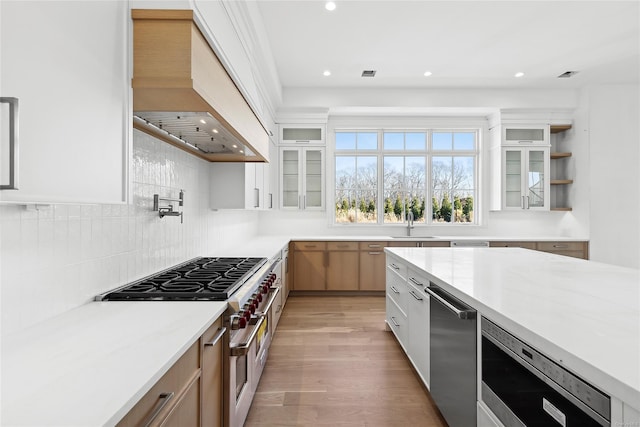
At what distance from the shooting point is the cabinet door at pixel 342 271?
16.3 ft

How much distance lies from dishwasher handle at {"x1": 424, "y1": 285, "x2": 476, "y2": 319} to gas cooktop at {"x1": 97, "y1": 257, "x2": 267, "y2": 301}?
106cm

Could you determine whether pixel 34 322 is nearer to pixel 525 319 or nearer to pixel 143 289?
pixel 143 289

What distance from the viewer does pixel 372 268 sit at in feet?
16.3

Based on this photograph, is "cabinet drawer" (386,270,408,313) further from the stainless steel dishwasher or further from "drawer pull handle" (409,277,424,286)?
the stainless steel dishwasher

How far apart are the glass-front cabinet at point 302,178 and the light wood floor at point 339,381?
201 centimetres

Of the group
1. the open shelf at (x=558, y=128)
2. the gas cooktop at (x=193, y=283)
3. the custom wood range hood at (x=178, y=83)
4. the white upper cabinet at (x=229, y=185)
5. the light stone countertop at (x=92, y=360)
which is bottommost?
the light stone countertop at (x=92, y=360)

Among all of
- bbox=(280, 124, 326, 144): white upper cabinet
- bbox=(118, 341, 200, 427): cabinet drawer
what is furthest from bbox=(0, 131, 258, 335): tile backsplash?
bbox=(280, 124, 326, 144): white upper cabinet

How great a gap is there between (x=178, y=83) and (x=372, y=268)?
13.3 feet

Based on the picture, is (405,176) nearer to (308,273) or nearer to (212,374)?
(308,273)

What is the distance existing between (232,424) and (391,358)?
1.62 meters

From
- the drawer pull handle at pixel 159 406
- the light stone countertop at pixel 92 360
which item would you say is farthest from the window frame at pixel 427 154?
the drawer pull handle at pixel 159 406

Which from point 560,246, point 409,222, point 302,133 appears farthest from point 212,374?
point 560,246

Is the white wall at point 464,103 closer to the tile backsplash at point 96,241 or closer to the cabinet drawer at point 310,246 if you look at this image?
the cabinet drawer at point 310,246

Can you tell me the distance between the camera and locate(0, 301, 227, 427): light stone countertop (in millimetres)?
708
